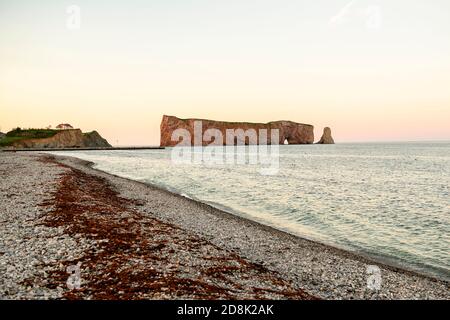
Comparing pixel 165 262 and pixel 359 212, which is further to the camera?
pixel 359 212

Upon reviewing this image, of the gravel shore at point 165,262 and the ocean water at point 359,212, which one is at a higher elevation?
the gravel shore at point 165,262

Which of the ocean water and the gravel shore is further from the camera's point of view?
the ocean water

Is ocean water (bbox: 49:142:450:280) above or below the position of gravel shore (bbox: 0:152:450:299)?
below

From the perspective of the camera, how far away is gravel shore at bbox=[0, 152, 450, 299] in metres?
9.89

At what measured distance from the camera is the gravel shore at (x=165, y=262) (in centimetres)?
989

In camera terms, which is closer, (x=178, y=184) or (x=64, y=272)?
(x=64, y=272)

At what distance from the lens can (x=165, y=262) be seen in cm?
1218

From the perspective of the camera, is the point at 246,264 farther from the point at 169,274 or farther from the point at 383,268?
the point at 383,268
